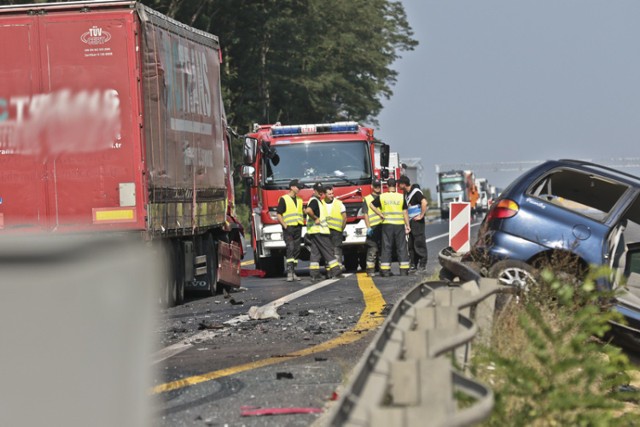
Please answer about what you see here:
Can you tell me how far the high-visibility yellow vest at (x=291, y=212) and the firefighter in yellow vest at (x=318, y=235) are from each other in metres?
0.15

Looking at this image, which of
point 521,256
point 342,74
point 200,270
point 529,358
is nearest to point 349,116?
point 342,74

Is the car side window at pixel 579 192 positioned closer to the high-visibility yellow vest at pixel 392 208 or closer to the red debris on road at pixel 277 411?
the red debris on road at pixel 277 411

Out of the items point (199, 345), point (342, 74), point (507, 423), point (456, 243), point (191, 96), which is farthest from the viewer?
point (342, 74)

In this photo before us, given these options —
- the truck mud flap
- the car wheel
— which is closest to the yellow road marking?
the car wheel

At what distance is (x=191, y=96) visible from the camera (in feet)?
59.5

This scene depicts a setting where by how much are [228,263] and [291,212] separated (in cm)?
318

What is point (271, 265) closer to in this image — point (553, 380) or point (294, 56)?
point (553, 380)

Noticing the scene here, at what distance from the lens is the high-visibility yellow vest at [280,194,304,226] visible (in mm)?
23484

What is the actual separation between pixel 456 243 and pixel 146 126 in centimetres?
777

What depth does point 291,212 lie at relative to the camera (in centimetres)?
2352

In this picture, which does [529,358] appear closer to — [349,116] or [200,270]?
[200,270]

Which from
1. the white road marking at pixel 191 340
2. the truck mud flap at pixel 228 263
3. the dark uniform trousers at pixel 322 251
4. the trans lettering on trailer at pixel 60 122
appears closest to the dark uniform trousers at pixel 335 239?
the dark uniform trousers at pixel 322 251

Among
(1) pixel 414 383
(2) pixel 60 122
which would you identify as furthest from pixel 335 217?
(1) pixel 414 383

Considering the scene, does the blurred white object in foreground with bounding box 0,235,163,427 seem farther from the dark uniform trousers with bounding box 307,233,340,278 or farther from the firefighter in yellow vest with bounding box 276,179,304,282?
the firefighter in yellow vest with bounding box 276,179,304,282
